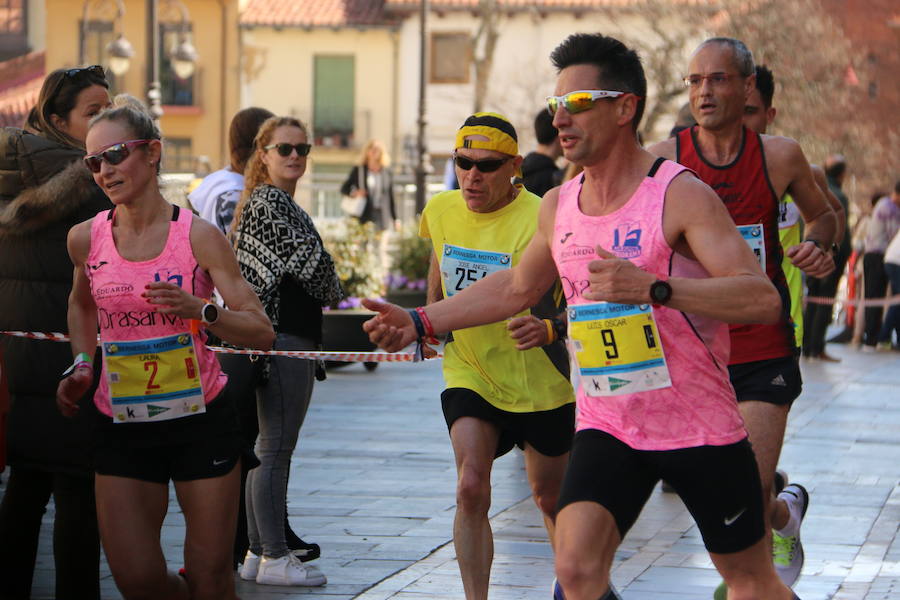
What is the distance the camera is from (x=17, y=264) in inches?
222

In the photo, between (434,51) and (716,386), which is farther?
(434,51)

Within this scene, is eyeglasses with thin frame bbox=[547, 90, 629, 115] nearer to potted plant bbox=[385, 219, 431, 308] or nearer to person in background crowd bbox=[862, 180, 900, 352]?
potted plant bbox=[385, 219, 431, 308]

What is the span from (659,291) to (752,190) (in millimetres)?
1867

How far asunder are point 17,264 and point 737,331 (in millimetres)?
2597

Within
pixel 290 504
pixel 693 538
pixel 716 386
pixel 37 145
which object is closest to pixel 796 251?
pixel 716 386

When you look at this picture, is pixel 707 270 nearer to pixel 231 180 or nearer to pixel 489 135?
pixel 489 135

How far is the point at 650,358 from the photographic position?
4.23m

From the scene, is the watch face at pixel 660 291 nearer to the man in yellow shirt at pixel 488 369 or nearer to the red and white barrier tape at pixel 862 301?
the man in yellow shirt at pixel 488 369

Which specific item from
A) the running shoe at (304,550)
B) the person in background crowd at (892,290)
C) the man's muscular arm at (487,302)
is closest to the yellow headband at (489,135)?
the man's muscular arm at (487,302)

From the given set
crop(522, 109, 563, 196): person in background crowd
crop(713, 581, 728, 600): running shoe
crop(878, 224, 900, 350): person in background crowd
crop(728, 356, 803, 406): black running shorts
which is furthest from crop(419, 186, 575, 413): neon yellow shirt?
crop(878, 224, 900, 350): person in background crowd

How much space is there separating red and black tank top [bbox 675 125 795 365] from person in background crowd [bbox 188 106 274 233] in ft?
7.32

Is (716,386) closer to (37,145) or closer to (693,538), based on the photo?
(37,145)

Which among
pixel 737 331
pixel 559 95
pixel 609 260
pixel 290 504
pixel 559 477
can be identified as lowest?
pixel 290 504

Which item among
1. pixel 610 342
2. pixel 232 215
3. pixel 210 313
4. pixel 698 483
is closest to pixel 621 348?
pixel 610 342
